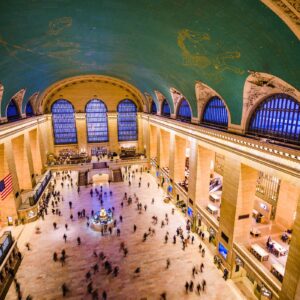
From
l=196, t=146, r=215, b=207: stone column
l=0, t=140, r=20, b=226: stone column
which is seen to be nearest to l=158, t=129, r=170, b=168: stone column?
l=196, t=146, r=215, b=207: stone column

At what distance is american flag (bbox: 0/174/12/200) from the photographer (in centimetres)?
1472

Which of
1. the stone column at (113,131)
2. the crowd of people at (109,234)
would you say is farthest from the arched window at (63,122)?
the crowd of people at (109,234)

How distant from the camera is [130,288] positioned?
1143 centimetres

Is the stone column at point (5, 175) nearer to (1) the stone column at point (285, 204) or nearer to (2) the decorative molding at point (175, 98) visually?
(2) the decorative molding at point (175, 98)

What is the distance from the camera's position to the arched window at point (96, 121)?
3008 centimetres

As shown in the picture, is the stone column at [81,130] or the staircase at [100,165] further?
the stone column at [81,130]

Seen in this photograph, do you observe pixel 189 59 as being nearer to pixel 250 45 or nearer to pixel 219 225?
pixel 250 45

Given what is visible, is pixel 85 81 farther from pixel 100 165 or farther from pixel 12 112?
pixel 12 112

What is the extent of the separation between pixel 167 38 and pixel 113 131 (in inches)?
870

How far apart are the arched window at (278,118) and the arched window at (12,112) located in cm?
1857

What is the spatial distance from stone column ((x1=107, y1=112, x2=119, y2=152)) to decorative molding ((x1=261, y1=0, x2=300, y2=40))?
86.6 feet

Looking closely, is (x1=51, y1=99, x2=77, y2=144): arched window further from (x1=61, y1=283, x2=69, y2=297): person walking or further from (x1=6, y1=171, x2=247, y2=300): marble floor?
(x1=61, y1=283, x2=69, y2=297): person walking

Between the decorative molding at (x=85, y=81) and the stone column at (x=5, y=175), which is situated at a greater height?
the decorative molding at (x=85, y=81)

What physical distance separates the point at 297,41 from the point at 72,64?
54.8 ft
